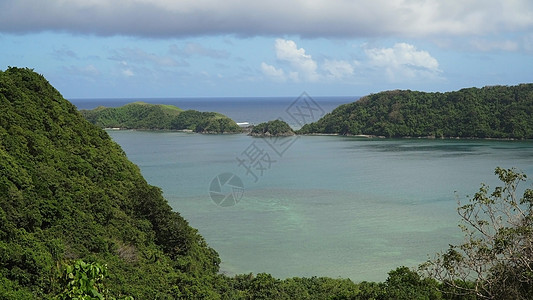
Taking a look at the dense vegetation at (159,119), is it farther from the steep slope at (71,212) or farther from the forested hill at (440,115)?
the steep slope at (71,212)

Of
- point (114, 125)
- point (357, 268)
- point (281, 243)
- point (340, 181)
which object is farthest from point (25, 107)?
point (114, 125)

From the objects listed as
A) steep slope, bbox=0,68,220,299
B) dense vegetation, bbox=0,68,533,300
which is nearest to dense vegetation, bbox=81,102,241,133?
dense vegetation, bbox=0,68,533,300

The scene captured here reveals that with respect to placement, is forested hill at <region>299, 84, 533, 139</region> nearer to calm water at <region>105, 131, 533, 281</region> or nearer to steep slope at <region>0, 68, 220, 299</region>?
calm water at <region>105, 131, 533, 281</region>

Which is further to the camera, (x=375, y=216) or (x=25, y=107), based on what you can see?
(x=375, y=216)

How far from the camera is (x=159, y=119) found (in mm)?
80312

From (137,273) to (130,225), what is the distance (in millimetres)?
2401

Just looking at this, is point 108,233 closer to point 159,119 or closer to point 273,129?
point 273,129

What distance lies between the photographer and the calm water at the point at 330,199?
17.2m

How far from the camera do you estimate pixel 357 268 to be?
53.2 feet

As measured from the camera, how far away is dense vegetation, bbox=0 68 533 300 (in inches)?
310

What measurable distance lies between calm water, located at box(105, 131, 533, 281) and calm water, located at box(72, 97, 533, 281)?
4cm

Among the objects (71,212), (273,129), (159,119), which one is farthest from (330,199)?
(159,119)

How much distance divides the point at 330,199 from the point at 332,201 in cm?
49

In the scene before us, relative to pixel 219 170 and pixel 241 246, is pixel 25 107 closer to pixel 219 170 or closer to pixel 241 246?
pixel 241 246
